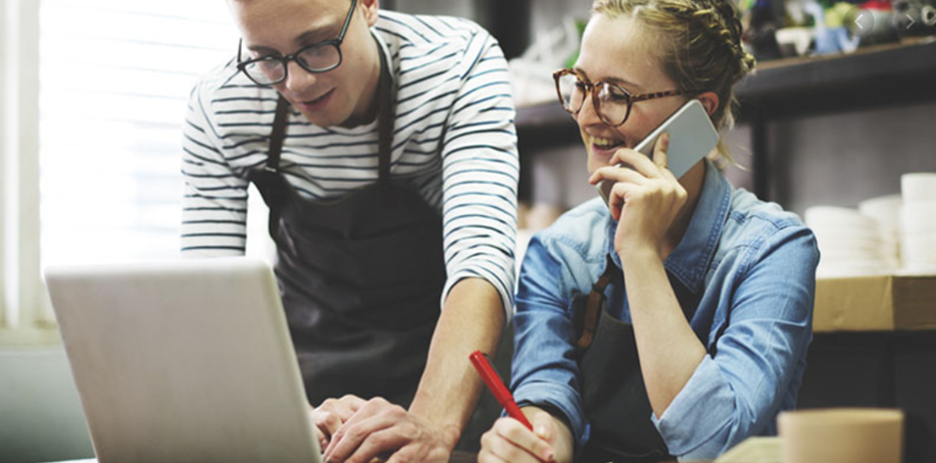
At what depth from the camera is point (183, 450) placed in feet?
2.86

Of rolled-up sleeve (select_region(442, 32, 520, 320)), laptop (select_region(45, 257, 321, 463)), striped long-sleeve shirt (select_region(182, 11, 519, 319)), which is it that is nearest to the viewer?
laptop (select_region(45, 257, 321, 463))

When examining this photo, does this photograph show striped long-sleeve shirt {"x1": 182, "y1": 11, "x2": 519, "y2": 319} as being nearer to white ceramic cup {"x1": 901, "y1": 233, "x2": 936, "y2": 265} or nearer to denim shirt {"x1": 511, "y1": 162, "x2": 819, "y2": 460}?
denim shirt {"x1": 511, "y1": 162, "x2": 819, "y2": 460}

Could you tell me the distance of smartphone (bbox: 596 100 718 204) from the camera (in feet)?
3.90

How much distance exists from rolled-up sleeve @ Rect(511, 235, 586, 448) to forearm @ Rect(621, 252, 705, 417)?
0.42ft

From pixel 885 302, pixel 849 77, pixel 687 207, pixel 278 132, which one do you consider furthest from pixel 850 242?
pixel 278 132

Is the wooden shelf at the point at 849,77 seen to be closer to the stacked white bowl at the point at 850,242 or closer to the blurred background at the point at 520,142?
the blurred background at the point at 520,142

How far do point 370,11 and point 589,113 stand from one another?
1.52ft

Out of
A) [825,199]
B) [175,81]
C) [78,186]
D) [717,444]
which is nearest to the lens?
[717,444]

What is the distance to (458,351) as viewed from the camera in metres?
1.19

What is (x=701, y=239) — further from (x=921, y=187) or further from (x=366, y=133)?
(x=921, y=187)

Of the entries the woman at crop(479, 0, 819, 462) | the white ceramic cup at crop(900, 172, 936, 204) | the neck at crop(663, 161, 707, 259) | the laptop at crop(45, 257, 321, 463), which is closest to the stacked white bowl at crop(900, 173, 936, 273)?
the white ceramic cup at crop(900, 172, 936, 204)

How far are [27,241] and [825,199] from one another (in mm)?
2296

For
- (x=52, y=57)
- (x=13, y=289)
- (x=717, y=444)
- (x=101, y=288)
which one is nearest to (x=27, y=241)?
(x=13, y=289)

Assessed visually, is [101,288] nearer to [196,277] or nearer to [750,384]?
[196,277]
